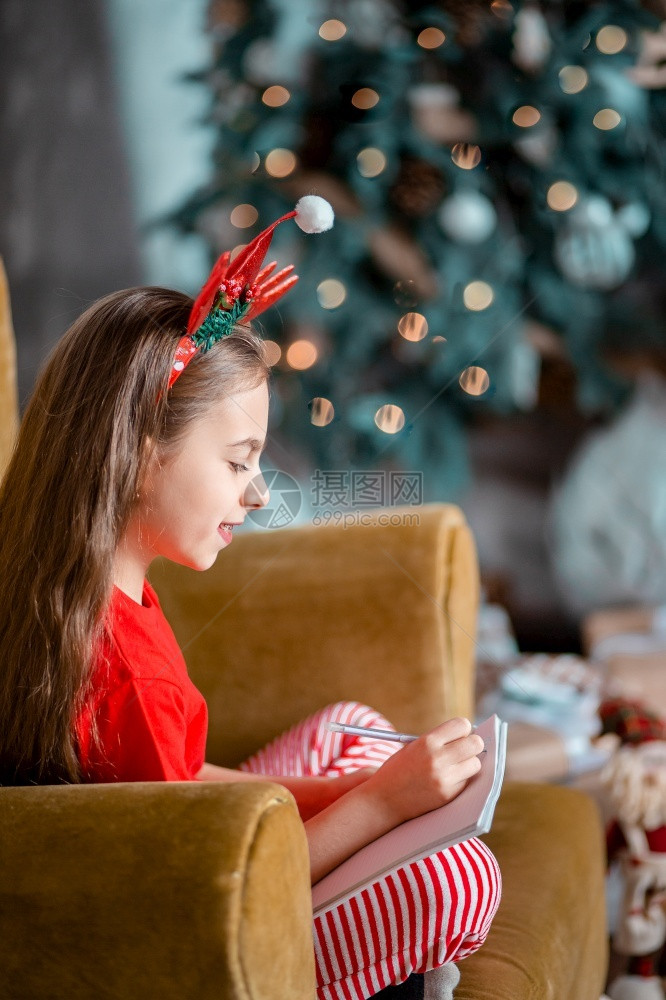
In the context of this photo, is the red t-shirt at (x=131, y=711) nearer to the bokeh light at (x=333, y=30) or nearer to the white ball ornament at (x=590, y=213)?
the white ball ornament at (x=590, y=213)

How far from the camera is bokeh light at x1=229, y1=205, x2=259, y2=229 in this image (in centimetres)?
176

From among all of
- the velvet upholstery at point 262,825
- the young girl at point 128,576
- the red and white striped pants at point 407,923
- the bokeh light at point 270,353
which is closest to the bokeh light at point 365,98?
the velvet upholstery at point 262,825

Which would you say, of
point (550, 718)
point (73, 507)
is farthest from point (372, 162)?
point (73, 507)

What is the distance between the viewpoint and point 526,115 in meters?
1.75

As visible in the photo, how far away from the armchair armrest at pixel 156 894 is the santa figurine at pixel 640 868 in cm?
65

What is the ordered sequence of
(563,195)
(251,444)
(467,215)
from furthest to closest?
(563,195), (467,215), (251,444)

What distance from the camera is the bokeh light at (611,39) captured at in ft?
5.82

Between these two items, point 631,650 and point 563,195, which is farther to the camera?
point 631,650

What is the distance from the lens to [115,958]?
532 mm

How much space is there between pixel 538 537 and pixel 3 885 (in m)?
1.90

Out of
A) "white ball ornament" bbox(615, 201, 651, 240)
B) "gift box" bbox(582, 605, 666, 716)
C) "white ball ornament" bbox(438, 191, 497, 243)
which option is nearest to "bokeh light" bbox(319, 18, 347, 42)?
"white ball ornament" bbox(438, 191, 497, 243)

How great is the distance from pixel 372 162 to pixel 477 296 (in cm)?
29

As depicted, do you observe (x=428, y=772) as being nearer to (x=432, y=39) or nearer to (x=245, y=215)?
(x=245, y=215)

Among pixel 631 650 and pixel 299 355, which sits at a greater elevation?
pixel 299 355
